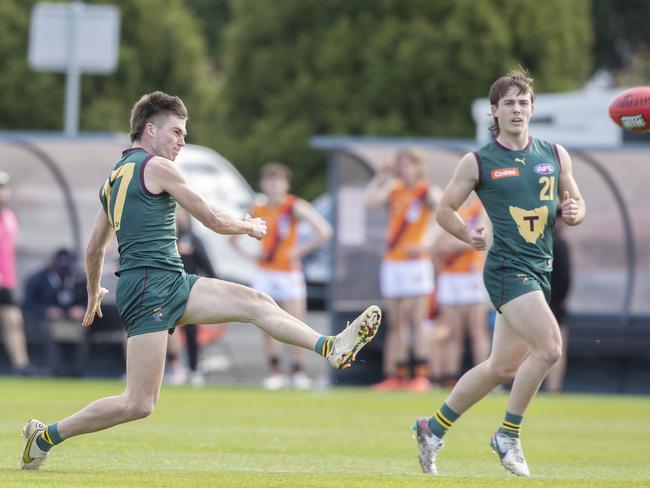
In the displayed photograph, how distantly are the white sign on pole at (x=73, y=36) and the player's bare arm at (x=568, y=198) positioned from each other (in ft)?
48.1

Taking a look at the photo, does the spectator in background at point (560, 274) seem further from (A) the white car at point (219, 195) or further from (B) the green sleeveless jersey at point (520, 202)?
(B) the green sleeveless jersey at point (520, 202)

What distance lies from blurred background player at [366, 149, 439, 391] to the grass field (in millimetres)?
753

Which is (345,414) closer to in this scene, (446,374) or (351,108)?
(446,374)

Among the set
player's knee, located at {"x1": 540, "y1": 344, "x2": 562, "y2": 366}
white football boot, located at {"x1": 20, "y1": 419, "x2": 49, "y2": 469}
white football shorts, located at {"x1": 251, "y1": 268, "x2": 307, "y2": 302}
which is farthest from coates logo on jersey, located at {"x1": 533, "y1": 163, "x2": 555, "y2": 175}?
white football shorts, located at {"x1": 251, "y1": 268, "x2": 307, "y2": 302}

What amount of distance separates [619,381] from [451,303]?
9.97ft

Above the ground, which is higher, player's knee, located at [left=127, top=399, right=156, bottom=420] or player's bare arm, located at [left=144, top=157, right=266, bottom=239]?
player's bare arm, located at [left=144, top=157, right=266, bottom=239]

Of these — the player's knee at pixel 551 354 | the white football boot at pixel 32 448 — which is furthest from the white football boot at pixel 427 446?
the white football boot at pixel 32 448

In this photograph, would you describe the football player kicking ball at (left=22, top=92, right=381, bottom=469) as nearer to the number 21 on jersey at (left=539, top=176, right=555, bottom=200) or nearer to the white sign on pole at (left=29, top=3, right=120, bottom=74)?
the number 21 on jersey at (left=539, top=176, right=555, bottom=200)

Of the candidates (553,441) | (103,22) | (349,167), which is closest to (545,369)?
(553,441)

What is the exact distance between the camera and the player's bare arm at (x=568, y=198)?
32.4 ft

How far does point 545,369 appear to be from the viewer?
966 cm

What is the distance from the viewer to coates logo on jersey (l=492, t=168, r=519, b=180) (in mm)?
9945

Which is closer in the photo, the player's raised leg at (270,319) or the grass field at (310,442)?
the player's raised leg at (270,319)

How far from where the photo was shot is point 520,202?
991cm
